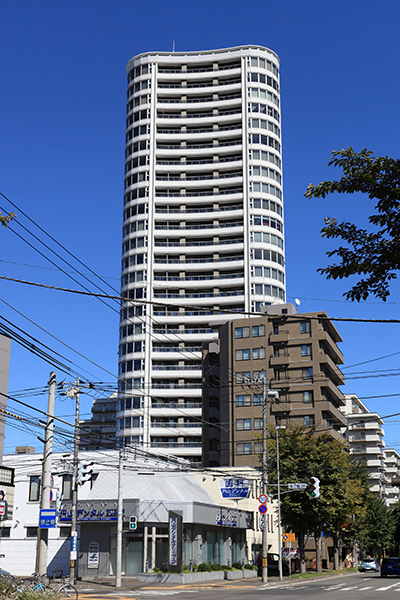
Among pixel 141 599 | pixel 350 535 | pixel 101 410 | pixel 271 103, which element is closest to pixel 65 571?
pixel 141 599

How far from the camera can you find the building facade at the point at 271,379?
82.7m

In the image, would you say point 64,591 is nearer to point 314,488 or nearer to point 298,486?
point 314,488

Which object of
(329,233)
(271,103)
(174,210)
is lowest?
(329,233)

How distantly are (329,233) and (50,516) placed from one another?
2026 cm

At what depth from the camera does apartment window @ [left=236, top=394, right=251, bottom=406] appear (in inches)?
3342

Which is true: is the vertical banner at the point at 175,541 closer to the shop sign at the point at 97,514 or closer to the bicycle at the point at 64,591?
the shop sign at the point at 97,514

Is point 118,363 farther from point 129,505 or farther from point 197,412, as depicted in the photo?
point 129,505

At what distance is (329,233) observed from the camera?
12.1 metres

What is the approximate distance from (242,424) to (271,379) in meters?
6.82

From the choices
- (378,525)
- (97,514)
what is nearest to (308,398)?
(378,525)

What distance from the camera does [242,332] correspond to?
88688 mm

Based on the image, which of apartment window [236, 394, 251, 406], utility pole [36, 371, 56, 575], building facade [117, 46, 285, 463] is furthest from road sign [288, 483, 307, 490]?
building facade [117, 46, 285, 463]

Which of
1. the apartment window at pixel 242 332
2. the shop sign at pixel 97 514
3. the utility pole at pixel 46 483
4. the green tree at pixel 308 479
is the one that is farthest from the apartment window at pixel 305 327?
the utility pole at pixel 46 483

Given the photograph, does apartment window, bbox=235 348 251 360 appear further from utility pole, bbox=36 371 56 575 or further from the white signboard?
utility pole, bbox=36 371 56 575
